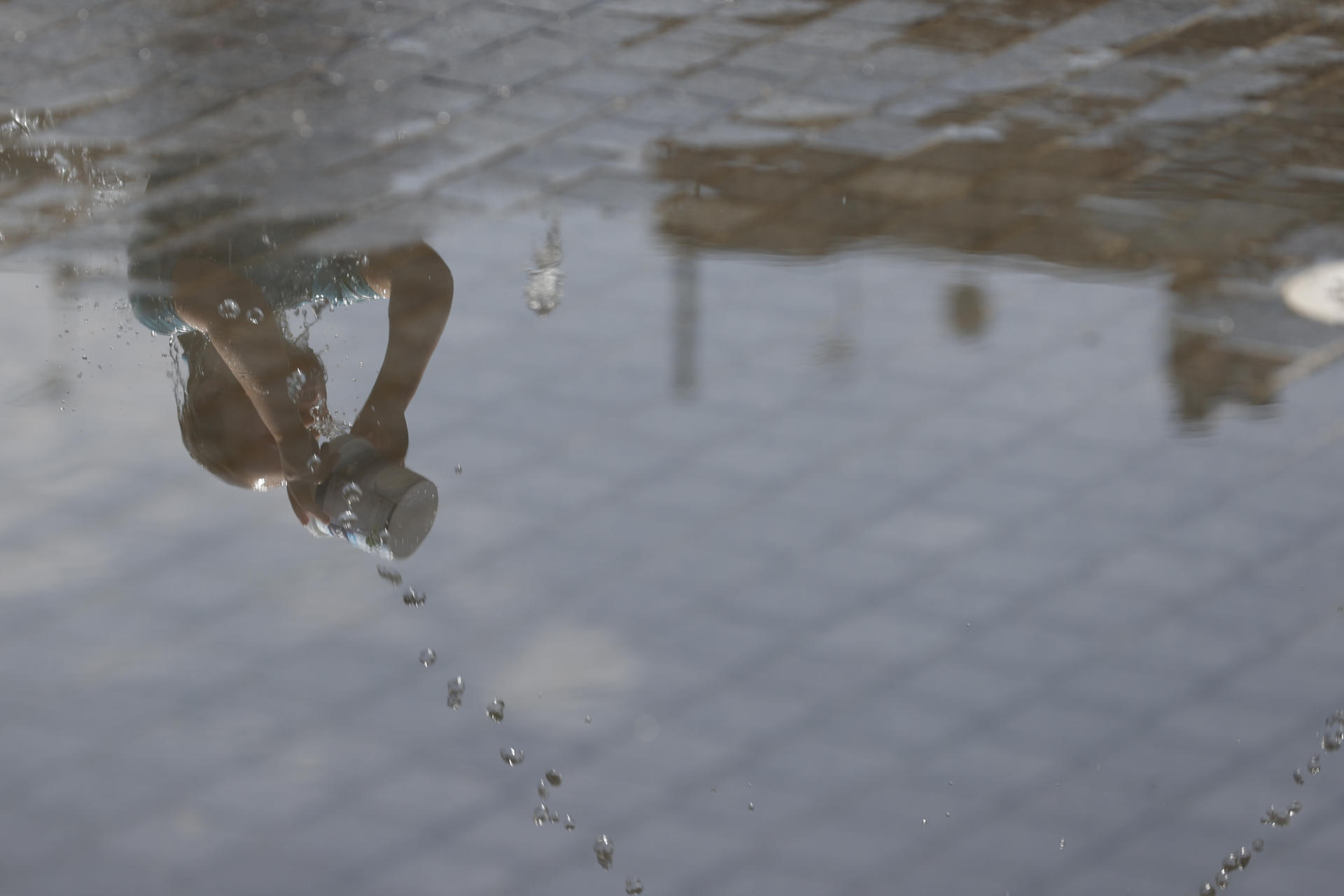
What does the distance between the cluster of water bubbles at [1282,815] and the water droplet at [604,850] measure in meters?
1.06

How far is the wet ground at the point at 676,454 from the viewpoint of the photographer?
331 centimetres

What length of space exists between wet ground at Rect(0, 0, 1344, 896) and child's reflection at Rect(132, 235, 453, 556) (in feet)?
0.05

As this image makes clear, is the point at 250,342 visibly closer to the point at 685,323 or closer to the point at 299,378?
the point at 299,378

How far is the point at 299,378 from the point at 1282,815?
272 cm

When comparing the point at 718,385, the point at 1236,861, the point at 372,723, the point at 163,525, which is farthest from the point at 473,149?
the point at 1236,861

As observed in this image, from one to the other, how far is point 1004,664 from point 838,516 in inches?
25.6

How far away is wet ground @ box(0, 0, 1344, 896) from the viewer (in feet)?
10.9

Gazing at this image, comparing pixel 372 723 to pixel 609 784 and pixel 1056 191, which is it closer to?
pixel 609 784

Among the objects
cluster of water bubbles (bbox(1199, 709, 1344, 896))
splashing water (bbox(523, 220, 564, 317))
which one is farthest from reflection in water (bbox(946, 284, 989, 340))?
cluster of water bubbles (bbox(1199, 709, 1344, 896))

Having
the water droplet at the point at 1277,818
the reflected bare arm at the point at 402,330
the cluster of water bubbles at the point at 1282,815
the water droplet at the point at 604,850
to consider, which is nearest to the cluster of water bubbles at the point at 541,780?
the water droplet at the point at 604,850

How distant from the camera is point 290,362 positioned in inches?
187

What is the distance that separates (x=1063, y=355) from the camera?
15.7 ft

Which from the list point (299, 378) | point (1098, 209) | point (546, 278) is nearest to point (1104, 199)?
point (1098, 209)

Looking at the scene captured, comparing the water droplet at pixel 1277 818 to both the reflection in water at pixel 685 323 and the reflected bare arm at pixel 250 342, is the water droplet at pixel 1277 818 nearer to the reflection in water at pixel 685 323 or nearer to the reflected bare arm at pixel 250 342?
the reflection in water at pixel 685 323
